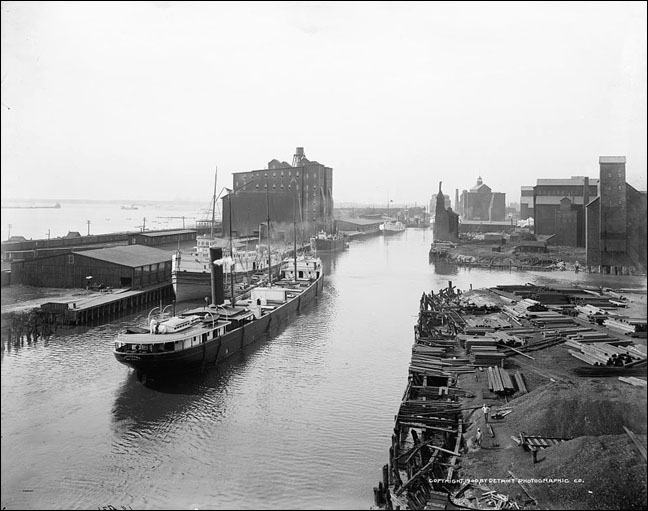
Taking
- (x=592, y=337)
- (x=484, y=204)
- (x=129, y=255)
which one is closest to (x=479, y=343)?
(x=592, y=337)

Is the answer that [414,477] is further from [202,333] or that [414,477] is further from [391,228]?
[391,228]

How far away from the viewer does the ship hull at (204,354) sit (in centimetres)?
1279

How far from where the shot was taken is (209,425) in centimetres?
1067

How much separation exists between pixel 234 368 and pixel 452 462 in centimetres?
797

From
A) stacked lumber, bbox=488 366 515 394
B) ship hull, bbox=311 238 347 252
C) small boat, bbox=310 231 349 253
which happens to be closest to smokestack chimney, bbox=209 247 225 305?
stacked lumber, bbox=488 366 515 394

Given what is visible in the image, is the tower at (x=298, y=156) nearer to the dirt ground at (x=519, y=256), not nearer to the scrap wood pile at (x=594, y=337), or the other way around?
the dirt ground at (x=519, y=256)

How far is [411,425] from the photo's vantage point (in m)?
9.41

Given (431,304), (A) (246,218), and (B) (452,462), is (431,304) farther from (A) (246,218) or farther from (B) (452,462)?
(A) (246,218)

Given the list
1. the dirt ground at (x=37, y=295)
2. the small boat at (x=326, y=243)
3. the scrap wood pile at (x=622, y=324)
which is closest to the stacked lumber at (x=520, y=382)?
the scrap wood pile at (x=622, y=324)

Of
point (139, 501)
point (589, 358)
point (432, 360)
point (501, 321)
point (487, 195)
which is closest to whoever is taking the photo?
point (139, 501)

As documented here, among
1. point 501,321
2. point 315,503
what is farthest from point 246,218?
point 315,503

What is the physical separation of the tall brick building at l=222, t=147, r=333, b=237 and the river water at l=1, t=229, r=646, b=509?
1287 inches

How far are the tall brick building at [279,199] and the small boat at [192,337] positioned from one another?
3060 cm

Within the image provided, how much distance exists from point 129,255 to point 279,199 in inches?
1024
